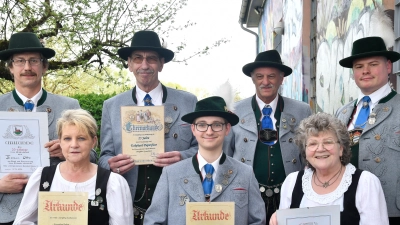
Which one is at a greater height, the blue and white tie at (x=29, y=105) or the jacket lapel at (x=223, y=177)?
the blue and white tie at (x=29, y=105)

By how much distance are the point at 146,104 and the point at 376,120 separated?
1.88 m

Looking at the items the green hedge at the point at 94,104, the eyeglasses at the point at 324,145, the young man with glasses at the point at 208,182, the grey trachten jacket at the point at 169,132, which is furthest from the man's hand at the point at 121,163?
the green hedge at the point at 94,104

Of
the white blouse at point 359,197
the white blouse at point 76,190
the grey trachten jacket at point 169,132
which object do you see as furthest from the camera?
the grey trachten jacket at point 169,132

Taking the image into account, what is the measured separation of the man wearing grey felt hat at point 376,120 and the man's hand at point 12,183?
2.52 metres

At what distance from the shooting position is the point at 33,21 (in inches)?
413

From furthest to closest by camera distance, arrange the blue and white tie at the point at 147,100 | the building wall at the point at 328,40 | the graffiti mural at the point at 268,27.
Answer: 1. the graffiti mural at the point at 268,27
2. the building wall at the point at 328,40
3. the blue and white tie at the point at 147,100

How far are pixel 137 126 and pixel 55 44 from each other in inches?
332

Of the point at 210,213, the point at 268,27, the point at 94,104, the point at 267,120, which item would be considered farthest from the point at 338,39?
the point at 268,27

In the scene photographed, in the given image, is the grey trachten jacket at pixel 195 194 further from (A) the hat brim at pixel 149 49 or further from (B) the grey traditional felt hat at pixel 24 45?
(B) the grey traditional felt hat at pixel 24 45

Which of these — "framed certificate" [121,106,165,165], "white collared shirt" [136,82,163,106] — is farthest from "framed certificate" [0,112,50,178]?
"white collared shirt" [136,82,163,106]

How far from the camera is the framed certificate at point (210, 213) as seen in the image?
11.5 ft

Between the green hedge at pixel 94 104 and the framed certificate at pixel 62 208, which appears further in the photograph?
the green hedge at pixel 94 104

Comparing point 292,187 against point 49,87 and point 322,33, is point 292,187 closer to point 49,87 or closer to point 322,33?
point 322,33

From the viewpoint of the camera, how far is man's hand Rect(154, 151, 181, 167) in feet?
13.9
